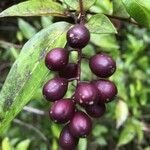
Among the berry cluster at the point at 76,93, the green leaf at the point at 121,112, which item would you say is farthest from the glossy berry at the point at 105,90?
the green leaf at the point at 121,112

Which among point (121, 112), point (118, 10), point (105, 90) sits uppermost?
point (105, 90)

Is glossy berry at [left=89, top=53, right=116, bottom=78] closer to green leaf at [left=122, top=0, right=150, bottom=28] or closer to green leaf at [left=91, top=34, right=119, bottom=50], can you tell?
green leaf at [left=122, top=0, right=150, bottom=28]

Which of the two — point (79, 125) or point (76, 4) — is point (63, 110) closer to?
point (79, 125)

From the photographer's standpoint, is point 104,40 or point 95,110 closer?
point 95,110

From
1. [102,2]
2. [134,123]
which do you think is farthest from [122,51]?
[102,2]

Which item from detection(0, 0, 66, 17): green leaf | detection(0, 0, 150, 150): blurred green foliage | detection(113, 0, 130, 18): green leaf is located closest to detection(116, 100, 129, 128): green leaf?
detection(0, 0, 150, 150): blurred green foliage

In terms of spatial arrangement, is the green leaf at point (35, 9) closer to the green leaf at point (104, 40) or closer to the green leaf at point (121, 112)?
the green leaf at point (104, 40)

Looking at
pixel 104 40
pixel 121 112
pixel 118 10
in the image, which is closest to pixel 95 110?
pixel 118 10

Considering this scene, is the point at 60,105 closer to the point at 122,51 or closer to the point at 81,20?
the point at 81,20
